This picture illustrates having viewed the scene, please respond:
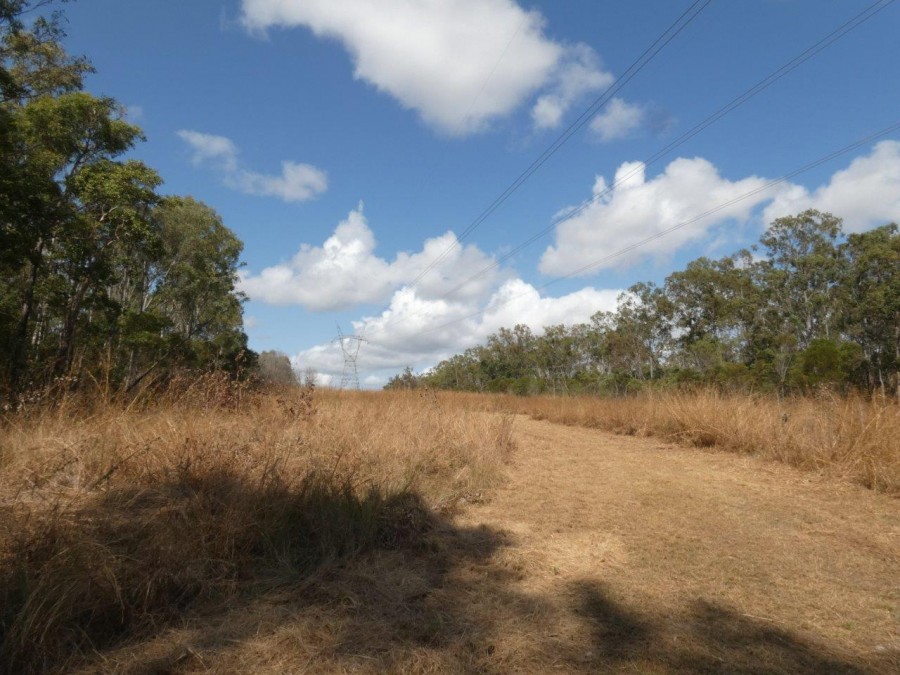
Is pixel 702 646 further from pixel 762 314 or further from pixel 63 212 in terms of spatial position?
pixel 762 314

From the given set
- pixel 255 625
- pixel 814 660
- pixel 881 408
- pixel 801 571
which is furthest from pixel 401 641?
pixel 881 408

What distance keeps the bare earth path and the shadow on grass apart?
0.01 m

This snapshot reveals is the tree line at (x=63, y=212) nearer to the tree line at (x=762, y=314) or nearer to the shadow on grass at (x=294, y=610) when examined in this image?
the shadow on grass at (x=294, y=610)

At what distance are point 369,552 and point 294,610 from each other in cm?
75

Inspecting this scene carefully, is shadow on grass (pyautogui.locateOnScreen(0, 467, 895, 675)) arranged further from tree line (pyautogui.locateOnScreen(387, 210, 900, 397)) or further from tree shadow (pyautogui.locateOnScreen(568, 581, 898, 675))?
tree line (pyautogui.locateOnScreen(387, 210, 900, 397))

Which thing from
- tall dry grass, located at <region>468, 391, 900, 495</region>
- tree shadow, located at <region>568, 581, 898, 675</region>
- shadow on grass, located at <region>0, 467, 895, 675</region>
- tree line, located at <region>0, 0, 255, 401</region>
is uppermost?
tree line, located at <region>0, 0, 255, 401</region>

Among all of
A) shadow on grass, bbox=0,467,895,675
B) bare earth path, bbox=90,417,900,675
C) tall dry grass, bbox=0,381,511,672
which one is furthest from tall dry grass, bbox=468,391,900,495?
shadow on grass, bbox=0,467,895,675

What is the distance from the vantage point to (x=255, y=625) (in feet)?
7.30

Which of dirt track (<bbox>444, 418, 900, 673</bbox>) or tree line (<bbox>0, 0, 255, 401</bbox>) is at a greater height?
tree line (<bbox>0, 0, 255, 401</bbox>)

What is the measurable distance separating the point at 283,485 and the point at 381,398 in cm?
642

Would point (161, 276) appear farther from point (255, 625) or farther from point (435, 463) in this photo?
point (255, 625)

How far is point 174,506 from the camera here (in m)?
2.85

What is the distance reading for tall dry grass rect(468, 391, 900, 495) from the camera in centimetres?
496

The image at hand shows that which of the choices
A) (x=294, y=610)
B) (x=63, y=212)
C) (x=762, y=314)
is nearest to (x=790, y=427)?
(x=294, y=610)
